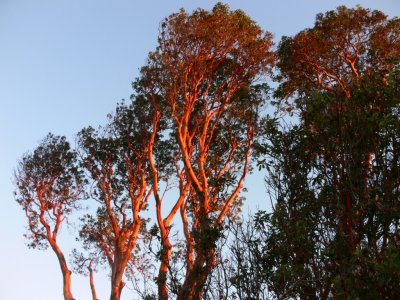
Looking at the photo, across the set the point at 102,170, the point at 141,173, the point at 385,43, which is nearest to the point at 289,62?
the point at 385,43

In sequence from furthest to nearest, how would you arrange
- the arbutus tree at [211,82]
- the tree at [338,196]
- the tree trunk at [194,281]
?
the arbutus tree at [211,82] < the tree trunk at [194,281] < the tree at [338,196]

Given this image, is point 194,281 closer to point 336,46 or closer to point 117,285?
point 117,285

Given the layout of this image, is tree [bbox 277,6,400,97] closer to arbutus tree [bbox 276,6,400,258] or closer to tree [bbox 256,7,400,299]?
arbutus tree [bbox 276,6,400,258]

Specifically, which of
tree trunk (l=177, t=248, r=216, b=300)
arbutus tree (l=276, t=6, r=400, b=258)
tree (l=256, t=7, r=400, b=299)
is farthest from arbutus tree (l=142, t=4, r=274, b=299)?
tree (l=256, t=7, r=400, b=299)

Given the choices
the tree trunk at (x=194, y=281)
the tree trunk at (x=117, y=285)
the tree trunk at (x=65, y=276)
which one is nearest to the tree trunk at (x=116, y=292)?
the tree trunk at (x=117, y=285)

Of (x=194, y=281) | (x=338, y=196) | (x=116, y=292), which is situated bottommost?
(x=338, y=196)

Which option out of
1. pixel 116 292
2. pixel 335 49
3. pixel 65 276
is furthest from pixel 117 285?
pixel 335 49

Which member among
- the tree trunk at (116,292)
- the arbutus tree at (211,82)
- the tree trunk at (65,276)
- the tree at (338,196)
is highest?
the arbutus tree at (211,82)

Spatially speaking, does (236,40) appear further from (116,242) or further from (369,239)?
(369,239)

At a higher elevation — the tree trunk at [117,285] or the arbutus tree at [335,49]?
the arbutus tree at [335,49]

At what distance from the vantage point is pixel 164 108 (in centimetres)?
1855

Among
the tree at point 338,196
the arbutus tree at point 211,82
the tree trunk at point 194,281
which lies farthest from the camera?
the arbutus tree at point 211,82

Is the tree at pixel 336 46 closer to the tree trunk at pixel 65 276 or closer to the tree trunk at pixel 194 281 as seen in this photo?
A: the tree trunk at pixel 194 281

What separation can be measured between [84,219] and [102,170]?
8.84 feet
